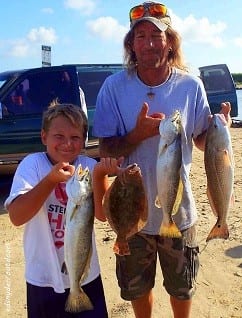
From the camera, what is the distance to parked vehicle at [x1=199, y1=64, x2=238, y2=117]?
10805 millimetres

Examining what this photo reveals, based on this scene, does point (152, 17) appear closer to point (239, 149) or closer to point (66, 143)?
point (66, 143)

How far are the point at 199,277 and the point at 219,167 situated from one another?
2.41 m

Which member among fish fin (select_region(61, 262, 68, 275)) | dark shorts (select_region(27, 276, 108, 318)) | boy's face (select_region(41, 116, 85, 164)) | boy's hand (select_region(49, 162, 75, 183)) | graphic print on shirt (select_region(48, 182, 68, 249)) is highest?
boy's face (select_region(41, 116, 85, 164))

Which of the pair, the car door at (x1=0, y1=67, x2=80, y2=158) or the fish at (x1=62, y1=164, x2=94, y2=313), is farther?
the car door at (x1=0, y1=67, x2=80, y2=158)

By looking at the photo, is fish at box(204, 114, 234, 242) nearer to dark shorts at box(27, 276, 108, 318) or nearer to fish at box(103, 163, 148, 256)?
fish at box(103, 163, 148, 256)

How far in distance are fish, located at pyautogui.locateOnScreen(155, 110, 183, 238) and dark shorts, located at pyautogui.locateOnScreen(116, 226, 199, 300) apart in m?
0.43

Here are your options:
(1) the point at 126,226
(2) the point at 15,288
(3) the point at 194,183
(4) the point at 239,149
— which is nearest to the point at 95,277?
(1) the point at 126,226

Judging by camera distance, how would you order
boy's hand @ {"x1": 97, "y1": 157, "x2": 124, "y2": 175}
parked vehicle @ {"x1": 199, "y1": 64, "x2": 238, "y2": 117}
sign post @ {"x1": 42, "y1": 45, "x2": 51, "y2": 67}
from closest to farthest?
boy's hand @ {"x1": 97, "y1": 157, "x2": 124, "y2": 175} < parked vehicle @ {"x1": 199, "y1": 64, "x2": 238, "y2": 117} < sign post @ {"x1": 42, "y1": 45, "x2": 51, "y2": 67}

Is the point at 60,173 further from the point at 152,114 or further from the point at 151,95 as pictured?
the point at 151,95

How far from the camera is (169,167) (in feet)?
8.52

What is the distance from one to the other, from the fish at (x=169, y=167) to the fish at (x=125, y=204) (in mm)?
117

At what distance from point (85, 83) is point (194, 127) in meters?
5.83

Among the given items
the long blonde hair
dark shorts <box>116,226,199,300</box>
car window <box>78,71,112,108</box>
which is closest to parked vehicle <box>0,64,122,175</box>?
car window <box>78,71,112,108</box>

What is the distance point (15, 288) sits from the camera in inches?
182
